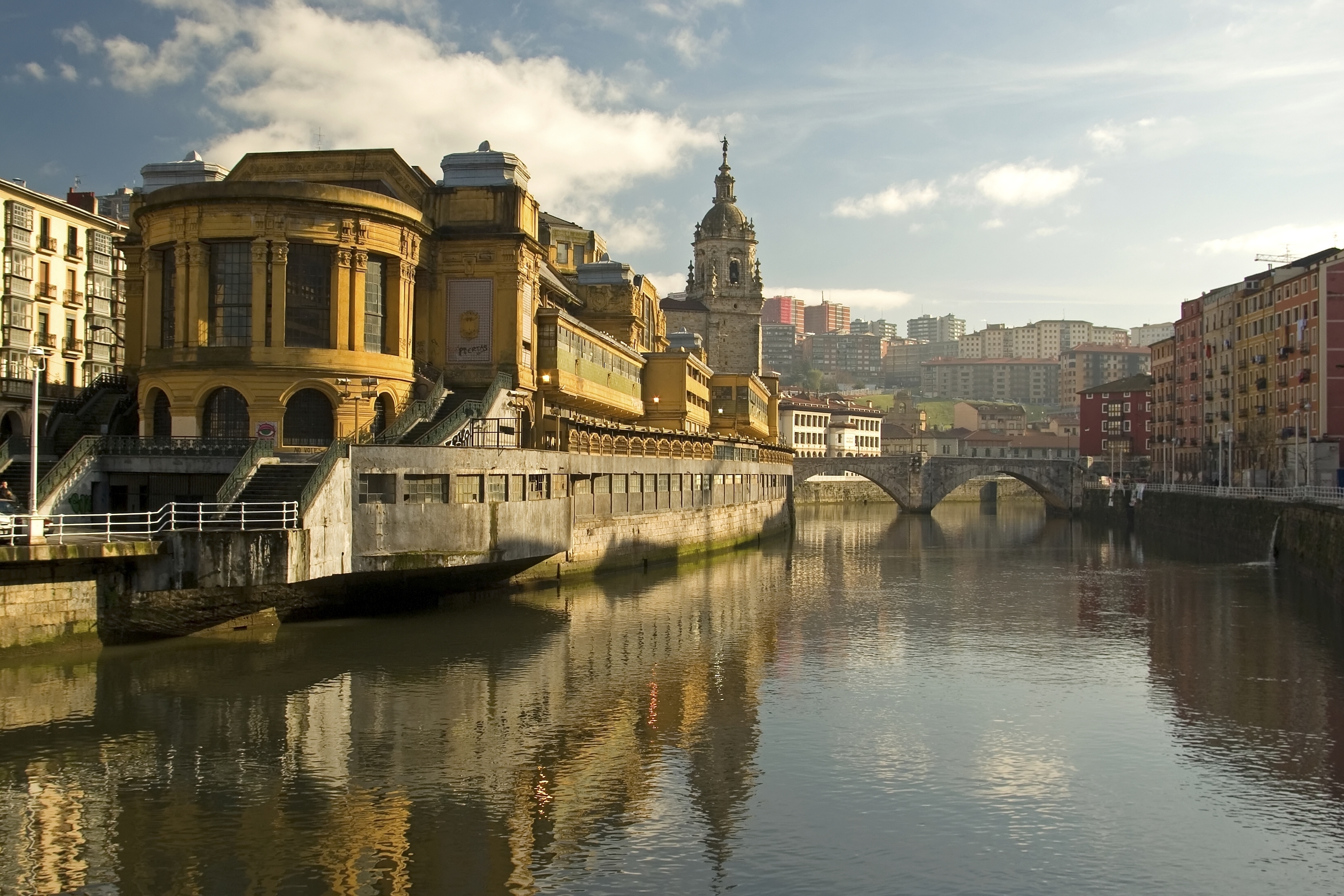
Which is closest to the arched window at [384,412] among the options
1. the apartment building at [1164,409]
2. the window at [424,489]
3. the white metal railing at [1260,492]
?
the window at [424,489]

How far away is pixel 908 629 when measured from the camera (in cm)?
4781

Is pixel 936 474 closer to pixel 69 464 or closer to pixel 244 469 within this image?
pixel 244 469

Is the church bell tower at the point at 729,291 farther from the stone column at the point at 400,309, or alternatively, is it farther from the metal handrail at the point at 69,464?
the metal handrail at the point at 69,464

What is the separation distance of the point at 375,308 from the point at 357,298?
A: 1.95 meters

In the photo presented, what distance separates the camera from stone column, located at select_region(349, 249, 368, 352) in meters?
53.6

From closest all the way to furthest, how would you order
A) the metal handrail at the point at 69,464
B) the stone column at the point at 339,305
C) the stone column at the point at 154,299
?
the metal handrail at the point at 69,464, the stone column at the point at 339,305, the stone column at the point at 154,299

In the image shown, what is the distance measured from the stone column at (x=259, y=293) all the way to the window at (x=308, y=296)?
2.91ft

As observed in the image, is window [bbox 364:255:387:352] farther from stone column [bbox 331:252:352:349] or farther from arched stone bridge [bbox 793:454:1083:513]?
arched stone bridge [bbox 793:454:1083:513]

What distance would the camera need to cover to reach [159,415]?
54.7m

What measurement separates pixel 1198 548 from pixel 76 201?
84851 millimetres

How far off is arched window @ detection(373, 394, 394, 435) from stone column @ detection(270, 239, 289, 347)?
5.39 m

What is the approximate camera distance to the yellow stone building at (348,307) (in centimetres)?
5175

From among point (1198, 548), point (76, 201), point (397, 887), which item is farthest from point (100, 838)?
point (1198, 548)

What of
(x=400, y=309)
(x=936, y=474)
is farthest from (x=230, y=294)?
(x=936, y=474)
